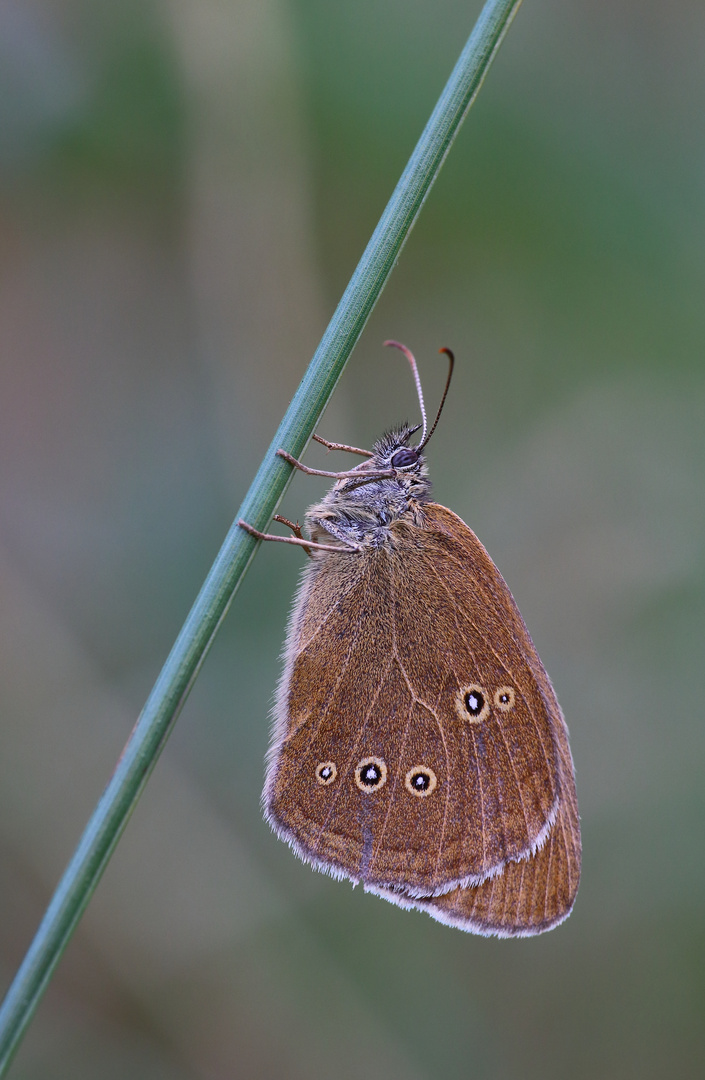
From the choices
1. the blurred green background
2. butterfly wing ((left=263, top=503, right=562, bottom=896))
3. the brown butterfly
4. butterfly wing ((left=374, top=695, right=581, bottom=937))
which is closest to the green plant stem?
the brown butterfly

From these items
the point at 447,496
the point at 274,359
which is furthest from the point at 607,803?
the point at 274,359

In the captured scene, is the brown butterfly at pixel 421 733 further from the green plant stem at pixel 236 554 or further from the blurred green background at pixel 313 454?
the blurred green background at pixel 313 454

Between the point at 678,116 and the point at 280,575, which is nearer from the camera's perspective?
the point at 280,575

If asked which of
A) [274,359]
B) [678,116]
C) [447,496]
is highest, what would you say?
[678,116]

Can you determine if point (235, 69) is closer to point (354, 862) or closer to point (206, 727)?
point (206, 727)

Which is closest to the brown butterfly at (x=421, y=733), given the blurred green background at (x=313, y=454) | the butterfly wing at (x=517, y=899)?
the butterfly wing at (x=517, y=899)

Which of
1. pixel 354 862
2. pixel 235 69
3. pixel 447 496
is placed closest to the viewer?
pixel 354 862

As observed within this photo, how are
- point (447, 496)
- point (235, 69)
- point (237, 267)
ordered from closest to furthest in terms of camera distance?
1. point (235, 69)
2. point (237, 267)
3. point (447, 496)

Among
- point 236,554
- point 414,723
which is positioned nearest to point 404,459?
point 414,723
